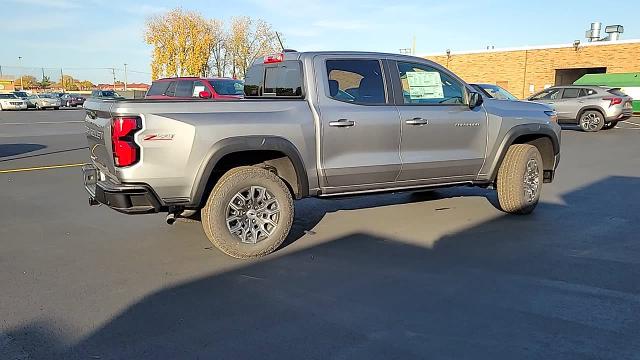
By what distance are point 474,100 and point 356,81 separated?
1.47 meters

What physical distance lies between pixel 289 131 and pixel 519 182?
3.17m

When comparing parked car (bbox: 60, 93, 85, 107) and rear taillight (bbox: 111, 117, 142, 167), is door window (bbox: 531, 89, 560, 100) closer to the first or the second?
rear taillight (bbox: 111, 117, 142, 167)

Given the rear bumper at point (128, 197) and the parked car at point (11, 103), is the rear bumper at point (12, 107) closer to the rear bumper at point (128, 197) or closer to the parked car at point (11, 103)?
the parked car at point (11, 103)

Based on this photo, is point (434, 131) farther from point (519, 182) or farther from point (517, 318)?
point (517, 318)

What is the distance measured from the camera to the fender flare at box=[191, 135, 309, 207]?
14.8 feet

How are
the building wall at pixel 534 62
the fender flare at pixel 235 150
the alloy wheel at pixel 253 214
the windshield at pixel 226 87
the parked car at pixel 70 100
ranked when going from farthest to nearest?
the parked car at pixel 70 100 → the building wall at pixel 534 62 → the windshield at pixel 226 87 → the alloy wheel at pixel 253 214 → the fender flare at pixel 235 150

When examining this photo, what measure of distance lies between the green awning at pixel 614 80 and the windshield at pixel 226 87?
18069 mm

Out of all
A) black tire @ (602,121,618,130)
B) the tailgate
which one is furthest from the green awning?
the tailgate

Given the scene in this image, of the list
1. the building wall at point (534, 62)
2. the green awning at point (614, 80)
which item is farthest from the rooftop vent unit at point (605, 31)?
the green awning at point (614, 80)

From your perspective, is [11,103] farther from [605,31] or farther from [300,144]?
[605,31]

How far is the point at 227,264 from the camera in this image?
469cm

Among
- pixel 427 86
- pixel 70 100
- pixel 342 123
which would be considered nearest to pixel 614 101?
pixel 427 86

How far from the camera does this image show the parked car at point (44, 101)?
4016 centimetres

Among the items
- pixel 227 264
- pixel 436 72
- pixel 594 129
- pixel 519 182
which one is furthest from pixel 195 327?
pixel 594 129
